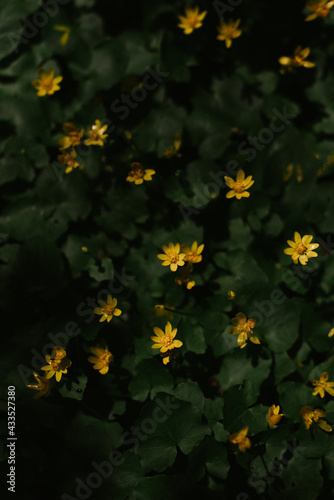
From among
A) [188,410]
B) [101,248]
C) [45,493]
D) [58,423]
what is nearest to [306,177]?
[101,248]

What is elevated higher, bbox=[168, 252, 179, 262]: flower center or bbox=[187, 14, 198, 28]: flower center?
bbox=[187, 14, 198, 28]: flower center

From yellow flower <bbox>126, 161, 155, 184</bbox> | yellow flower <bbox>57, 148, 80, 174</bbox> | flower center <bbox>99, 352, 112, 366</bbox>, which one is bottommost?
flower center <bbox>99, 352, 112, 366</bbox>

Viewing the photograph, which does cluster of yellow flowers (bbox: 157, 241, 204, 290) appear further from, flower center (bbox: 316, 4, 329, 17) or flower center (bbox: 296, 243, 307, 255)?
flower center (bbox: 316, 4, 329, 17)

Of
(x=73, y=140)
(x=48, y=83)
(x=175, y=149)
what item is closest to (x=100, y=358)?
(x=73, y=140)

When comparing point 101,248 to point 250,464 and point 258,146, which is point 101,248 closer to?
point 258,146

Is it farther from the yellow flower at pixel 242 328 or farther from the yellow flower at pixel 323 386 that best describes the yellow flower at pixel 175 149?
the yellow flower at pixel 323 386

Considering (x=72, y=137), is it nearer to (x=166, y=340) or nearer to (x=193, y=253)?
(x=193, y=253)

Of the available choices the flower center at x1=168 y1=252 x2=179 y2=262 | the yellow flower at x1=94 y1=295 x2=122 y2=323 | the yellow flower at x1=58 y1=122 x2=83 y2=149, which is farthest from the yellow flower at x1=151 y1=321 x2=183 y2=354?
the yellow flower at x1=58 y1=122 x2=83 y2=149
